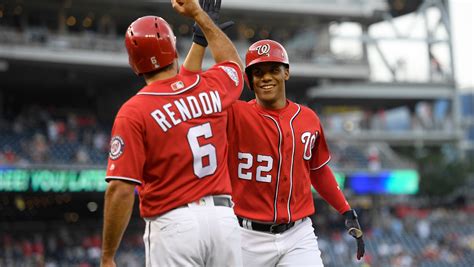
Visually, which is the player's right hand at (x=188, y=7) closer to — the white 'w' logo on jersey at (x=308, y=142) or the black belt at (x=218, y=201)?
the black belt at (x=218, y=201)

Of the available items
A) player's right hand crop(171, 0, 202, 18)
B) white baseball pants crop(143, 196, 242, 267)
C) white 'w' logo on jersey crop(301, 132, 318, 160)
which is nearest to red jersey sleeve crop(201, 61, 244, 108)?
player's right hand crop(171, 0, 202, 18)

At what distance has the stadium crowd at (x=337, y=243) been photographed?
2194 centimetres

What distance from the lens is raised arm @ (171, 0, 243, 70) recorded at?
452cm

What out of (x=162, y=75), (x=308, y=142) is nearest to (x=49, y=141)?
(x=308, y=142)

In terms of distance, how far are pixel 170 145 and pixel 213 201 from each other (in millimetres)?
404

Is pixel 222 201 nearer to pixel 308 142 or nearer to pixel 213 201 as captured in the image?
pixel 213 201

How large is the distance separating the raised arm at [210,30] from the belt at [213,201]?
0.93 m

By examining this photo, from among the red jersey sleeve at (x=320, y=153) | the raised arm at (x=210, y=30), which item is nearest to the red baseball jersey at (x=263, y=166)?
the red jersey sleeve at (x=320, y=153)

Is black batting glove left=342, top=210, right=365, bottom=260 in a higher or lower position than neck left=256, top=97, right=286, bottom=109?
lower

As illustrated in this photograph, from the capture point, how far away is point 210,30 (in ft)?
14.9

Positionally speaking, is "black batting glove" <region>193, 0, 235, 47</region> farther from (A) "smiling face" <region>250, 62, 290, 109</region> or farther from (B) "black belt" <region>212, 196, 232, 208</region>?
(B) "black belt" <region>212, 196, 232, 208</region>

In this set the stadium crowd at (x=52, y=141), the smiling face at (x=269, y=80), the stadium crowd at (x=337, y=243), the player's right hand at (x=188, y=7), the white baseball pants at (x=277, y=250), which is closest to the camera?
the player's right hand at (x=188, y=7)

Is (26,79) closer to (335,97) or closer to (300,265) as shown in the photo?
(335,97)

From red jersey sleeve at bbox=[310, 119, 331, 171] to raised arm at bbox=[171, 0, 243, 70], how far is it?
51.3 inches
